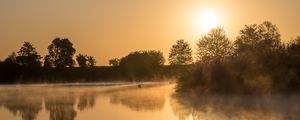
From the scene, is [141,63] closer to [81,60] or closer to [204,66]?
[81,60]

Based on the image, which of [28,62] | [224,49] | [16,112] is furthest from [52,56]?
[16,112]

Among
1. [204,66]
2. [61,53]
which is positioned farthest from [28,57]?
[204,66]

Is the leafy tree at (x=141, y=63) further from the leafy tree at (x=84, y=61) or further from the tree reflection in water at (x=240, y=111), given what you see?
the tree reflection in water at (x=240, y=111)

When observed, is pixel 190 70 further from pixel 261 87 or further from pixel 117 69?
pixel 117 69

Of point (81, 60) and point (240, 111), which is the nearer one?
point (240, 111)

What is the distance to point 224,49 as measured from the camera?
77.4m

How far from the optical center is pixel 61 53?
107m

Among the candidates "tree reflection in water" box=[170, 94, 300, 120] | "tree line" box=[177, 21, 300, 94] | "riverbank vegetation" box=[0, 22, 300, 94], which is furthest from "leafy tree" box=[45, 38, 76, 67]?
"tree reflection in water" box=[170, 94, 300, 120]

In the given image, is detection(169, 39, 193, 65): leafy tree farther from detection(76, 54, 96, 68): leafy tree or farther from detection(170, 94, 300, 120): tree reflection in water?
detection(170, 94, 300, 120): tree reflection in water

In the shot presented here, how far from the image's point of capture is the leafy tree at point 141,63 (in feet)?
351

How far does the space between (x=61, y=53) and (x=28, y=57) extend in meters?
6.12

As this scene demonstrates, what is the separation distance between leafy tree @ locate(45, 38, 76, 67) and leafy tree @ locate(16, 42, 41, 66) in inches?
86.4

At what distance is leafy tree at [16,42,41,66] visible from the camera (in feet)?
334

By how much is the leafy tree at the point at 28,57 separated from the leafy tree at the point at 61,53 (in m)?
2.19
